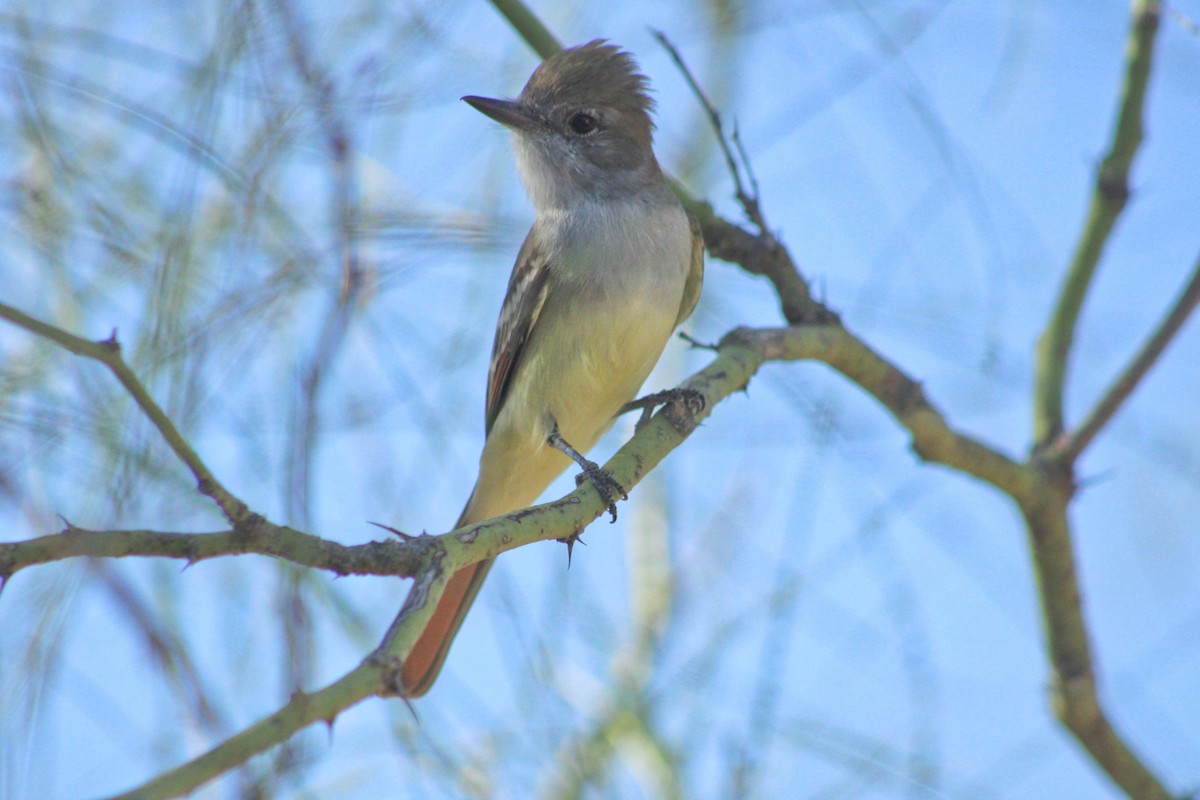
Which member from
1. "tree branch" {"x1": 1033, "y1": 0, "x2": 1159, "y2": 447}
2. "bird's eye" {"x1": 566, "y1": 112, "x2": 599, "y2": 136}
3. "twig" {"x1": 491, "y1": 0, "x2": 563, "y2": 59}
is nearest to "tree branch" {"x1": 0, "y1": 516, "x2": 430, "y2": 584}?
"twig" {"x1": 491, "y1": 0, "x2": 563, "y2": 59}

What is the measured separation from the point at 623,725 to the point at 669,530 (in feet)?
4.77

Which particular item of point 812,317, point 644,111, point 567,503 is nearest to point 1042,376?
point 812,317

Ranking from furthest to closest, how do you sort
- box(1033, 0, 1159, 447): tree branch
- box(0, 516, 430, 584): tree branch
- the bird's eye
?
the bird's eye, box(1033, 0, 1159, 447): tree branch, box(0, 516, 430, 584): tree branch

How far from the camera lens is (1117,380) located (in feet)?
12.5

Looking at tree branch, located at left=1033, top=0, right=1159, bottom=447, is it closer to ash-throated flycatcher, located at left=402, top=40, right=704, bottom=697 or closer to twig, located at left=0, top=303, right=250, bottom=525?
ash-throated flycatcher, located at left=402, top=40, right=704, bottom=697

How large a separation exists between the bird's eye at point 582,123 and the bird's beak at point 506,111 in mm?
135

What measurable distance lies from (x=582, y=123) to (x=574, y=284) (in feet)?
2.65

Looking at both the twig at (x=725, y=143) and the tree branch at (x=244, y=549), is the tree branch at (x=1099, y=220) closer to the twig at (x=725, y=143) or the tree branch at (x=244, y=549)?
the twig at (x=725, y=143)

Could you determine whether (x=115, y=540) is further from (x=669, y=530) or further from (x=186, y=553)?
(x=669, y=530)

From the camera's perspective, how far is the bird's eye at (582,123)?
14.1ft

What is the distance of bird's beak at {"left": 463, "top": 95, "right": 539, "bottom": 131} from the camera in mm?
4078

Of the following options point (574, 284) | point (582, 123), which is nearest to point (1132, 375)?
point (574, 284)

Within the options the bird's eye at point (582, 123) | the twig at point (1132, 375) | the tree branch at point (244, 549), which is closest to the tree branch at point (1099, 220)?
the twig at point (1132, 375)

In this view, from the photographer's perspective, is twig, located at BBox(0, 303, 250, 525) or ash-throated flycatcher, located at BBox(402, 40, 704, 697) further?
ash-throated flycatcher, located at BBox(402, 40, 704, 697)
